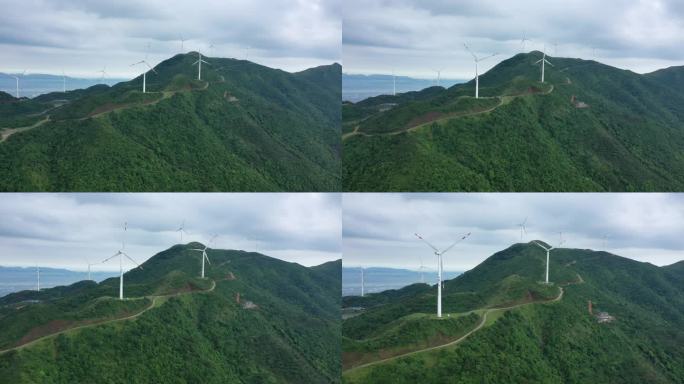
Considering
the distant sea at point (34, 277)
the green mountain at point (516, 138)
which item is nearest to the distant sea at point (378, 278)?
the green mountain at point (516, 138)

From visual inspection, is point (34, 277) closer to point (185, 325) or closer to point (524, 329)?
point (185, 325)

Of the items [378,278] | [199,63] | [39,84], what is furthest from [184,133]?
[378,278]

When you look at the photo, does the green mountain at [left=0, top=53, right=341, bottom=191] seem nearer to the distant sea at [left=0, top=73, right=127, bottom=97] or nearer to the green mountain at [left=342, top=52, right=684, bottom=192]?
the distant sea at [left=0, top=73, right=127, bottom=97]

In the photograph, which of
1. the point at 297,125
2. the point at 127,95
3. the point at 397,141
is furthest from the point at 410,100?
the point at 127,95

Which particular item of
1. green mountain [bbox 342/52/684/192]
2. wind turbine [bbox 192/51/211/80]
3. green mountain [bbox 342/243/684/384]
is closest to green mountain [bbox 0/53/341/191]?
wind turbine [bbox 192/51/211/80]

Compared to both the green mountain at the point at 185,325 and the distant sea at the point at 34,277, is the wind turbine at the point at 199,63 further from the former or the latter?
the distant sea at the point at 34,277

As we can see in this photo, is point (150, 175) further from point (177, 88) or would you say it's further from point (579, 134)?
point (579, 134)
